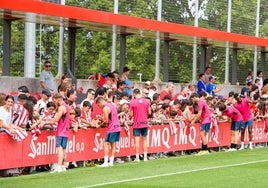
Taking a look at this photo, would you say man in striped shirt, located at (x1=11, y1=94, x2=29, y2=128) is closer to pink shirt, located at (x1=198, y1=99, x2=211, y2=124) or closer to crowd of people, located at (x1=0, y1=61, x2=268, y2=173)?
crowd of people, located at (x1=0, y1=61, x2=268, y2=173)

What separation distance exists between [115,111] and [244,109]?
8762 millimetres

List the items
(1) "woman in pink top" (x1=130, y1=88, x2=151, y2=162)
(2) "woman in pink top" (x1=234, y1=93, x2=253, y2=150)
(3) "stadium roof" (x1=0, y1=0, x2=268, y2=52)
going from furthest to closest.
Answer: (2) "woman in pink top" (x1=234, y1=93, x2=253, y2=150) < (3) "stadium roof" (x1=0, y1=0, x2=268, y2=52) < (1) "woman in pink top" (x1=130, y1=88, x2=151, y2=162)

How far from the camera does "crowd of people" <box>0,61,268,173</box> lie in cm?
1884

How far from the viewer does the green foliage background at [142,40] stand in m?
30.3

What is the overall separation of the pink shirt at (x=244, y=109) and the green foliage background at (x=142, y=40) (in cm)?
544

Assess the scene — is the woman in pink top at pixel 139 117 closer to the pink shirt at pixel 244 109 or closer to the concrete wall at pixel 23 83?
the concrete wall at pixel 23 83

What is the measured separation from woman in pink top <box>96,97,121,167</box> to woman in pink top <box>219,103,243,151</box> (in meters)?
7.83

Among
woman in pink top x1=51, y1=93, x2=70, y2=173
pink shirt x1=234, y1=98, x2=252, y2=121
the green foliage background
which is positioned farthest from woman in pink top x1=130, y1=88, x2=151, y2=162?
pink shirt x1=234, y1=98, x2=252, y2=121

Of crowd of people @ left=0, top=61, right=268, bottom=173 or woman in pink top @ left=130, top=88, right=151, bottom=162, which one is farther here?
woman in pink top @ left=130, top=88, right=151, bottom=162

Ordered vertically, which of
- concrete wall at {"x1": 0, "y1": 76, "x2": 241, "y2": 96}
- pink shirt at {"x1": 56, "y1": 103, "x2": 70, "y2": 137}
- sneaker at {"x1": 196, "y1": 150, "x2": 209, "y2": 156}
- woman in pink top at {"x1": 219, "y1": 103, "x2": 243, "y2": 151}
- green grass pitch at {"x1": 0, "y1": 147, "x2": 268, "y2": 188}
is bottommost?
sneaker at {"x1": 196, "y1": 150, "x2": 209, "y2": 156}

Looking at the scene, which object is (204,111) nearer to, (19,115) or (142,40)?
(19,115)

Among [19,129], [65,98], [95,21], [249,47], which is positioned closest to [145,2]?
[95,21]

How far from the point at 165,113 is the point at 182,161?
266 cm

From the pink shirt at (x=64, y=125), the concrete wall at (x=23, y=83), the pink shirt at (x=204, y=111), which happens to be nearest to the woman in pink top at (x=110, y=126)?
the pink shirt at (x=64, y=125)
